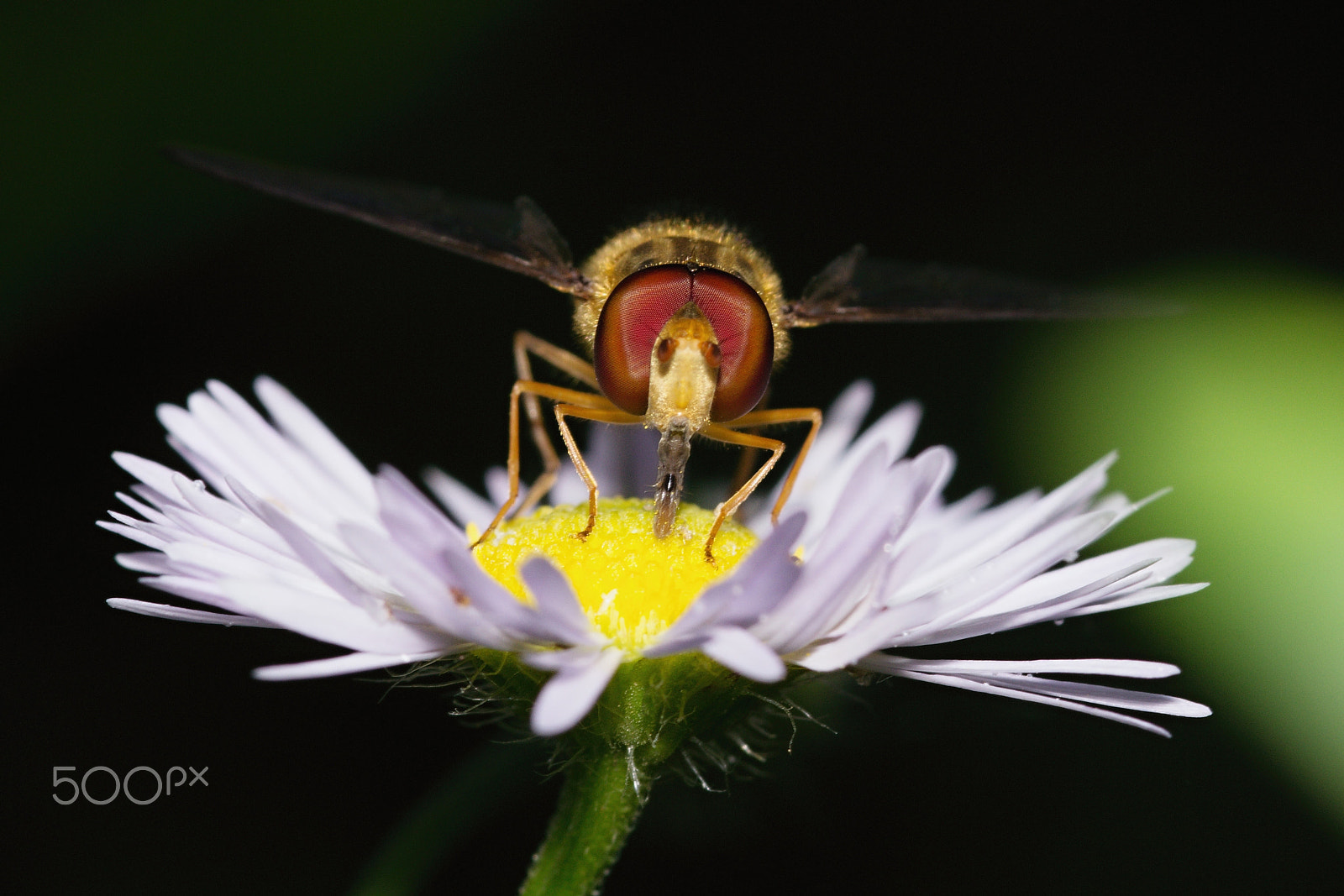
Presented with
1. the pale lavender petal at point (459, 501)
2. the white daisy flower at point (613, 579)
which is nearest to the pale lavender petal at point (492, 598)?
the white daisy flower at point (613, 579)

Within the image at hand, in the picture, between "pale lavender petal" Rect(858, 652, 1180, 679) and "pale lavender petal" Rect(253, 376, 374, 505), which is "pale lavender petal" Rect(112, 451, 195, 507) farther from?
"pale lavender petal" Rect(858, 652, 1180, 679)

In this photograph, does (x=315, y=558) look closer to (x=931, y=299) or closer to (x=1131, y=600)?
(x=1131, y=600)

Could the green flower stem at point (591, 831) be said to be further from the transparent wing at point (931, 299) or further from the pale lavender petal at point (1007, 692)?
the transparent wing at point (931, 299)

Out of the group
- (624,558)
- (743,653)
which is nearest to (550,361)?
(624,558)

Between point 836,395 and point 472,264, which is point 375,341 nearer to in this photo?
point 472,264

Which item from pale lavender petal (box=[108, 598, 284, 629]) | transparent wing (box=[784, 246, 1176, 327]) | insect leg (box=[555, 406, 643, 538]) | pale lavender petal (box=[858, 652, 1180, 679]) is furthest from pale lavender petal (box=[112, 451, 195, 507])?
transparent wing (box=[784, 246, 1176, 327])

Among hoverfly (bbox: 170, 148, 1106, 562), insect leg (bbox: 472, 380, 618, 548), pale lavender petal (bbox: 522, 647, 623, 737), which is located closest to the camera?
pale lavender petal (bbox: 522, 647, 623, 737)
